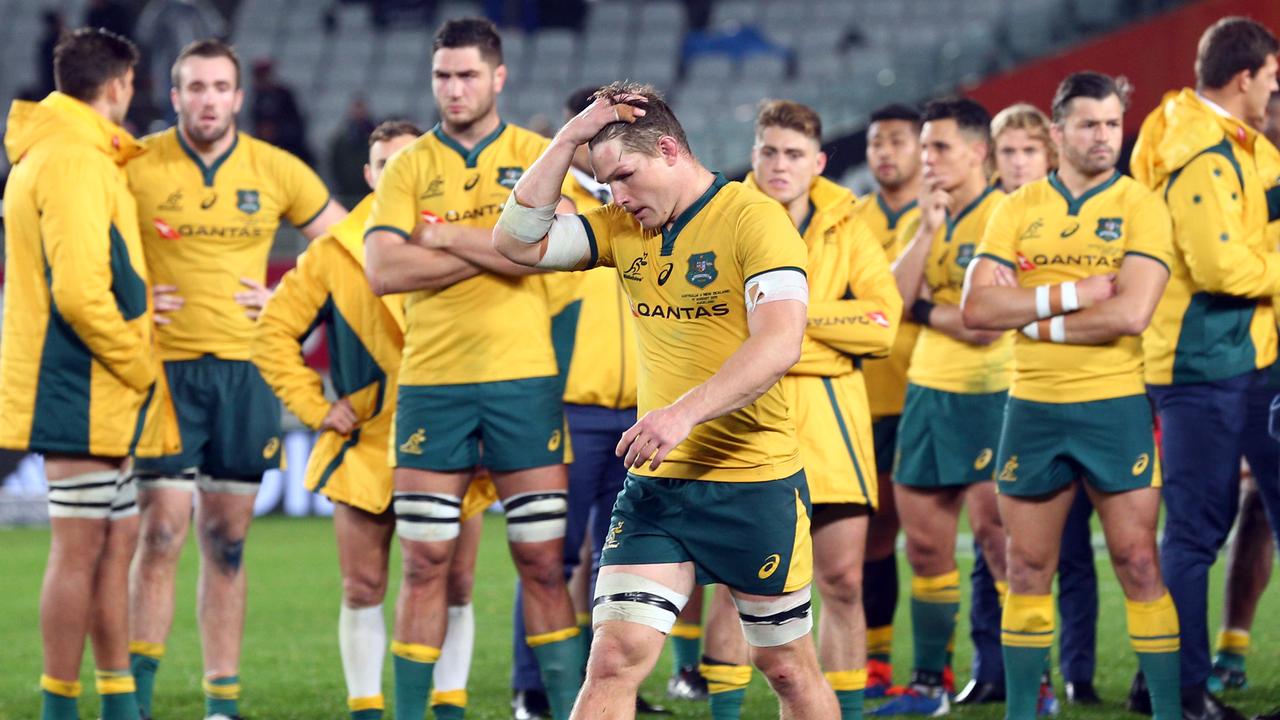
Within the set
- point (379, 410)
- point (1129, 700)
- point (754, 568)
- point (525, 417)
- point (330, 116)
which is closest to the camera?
point (754, 568)

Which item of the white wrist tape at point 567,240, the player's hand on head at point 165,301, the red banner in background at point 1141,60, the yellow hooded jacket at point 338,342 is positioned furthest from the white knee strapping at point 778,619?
the red banner in background at point 1141,60

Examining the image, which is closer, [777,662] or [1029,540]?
[777,662]

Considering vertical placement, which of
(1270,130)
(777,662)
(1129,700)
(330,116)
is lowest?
(1129,700)

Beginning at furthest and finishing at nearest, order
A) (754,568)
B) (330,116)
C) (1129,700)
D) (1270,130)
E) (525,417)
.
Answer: (330,116) < (1270,130) < (1129,700) < (525,417) < (754,568)

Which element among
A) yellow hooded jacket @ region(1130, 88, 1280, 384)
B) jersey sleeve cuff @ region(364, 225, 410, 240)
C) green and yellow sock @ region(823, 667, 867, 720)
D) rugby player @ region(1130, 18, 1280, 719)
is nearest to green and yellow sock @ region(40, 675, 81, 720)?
jersey sleeve cuff @ region(364, 225, 410, 240)

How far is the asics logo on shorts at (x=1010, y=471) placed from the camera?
5504mm

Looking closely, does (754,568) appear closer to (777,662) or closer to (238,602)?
(777,662)

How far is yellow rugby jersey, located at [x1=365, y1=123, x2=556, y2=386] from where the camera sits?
5391 mm

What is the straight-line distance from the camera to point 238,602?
6.13 metres

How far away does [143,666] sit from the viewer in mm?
6254

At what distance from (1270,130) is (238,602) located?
4638 millimetres

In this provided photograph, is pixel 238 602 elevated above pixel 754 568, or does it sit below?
below

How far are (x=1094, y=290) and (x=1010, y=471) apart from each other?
674mm

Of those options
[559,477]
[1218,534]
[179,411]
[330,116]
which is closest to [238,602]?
[179,411]
